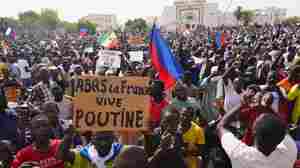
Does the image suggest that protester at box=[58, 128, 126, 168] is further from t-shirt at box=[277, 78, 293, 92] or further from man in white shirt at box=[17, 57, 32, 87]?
man in white shirt at box=[17, 57, 32, 87]

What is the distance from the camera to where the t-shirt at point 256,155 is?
3.31m

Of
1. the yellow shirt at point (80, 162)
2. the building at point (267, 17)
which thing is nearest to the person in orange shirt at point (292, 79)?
the yellow shirt at point (80, 162)

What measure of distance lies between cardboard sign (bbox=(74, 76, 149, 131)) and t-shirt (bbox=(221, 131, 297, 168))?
1.32 meters

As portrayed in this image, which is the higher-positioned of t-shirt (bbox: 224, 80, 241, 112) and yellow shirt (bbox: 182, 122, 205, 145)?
t-shirt (bbox: 224, 80, 241, 112)

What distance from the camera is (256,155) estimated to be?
330 centimetres

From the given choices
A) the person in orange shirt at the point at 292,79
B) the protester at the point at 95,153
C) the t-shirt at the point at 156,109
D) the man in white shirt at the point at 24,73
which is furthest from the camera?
the man in white shirt at the point at 24,73

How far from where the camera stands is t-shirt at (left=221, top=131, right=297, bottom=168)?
331 cm

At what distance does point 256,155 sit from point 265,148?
0.22 ft

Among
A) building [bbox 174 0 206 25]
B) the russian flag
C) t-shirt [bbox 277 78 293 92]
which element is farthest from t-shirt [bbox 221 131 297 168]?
building [bbox 174 0 206 25]

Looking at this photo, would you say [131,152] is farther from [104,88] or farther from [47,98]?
[47,98]

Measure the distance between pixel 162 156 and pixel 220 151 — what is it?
1701mm

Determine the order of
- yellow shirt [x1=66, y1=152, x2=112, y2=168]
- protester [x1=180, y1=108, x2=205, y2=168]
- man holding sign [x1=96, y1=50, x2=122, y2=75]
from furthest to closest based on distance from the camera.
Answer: man holding sign [x1=96, y1=50, x2=122, y2=75] < protester [x1=180, y1=108, x2=205, y2=168] < yellow shirt [x1=66, y1=152, x2=112, y2=168]

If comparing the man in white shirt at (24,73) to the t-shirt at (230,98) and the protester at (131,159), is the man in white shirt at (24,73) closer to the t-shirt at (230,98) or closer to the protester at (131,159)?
the t-shirt at (230,98)

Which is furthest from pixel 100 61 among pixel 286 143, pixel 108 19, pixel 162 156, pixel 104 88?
pixel 108 19
